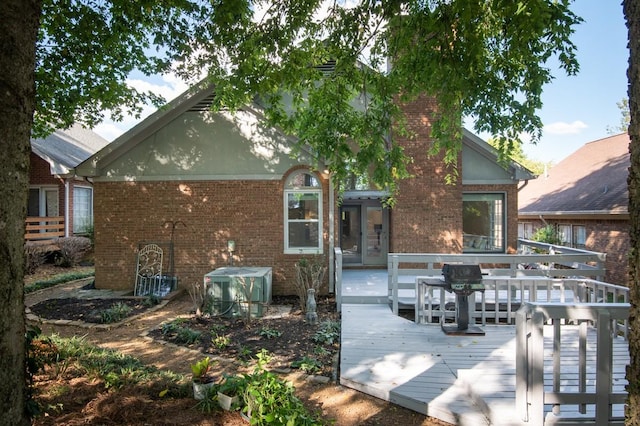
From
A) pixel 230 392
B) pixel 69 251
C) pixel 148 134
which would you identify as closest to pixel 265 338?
pixel 230 392

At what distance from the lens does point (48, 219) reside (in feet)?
51.2

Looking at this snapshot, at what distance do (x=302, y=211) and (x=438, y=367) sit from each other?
19.7ft

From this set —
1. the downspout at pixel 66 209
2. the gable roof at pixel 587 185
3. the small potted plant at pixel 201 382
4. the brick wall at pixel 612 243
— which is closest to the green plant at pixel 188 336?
the small potted plant at pixel 201 382

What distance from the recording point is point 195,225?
10.2 meters

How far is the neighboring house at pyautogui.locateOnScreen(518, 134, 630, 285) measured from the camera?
12.3m

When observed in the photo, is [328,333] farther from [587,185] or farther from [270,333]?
[587,185]

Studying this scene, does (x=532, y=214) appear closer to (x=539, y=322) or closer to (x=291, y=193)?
(x=291, y=193)

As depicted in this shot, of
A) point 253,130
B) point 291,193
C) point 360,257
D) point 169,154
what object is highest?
point 253,130

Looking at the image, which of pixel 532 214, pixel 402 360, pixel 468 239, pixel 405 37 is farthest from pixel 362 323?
pixel 532 214

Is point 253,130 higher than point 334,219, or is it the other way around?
point 253,130

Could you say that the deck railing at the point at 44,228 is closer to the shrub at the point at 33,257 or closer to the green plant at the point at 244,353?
the shrub at the point at 33,257

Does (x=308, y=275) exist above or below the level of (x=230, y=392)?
above

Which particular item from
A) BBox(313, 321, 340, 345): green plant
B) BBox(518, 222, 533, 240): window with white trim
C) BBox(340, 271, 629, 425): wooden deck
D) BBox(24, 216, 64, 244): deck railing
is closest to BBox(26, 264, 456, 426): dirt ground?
BBox(340, 271, 629, 425): wooden deck

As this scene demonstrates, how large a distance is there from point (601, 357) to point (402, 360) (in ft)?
8.09
